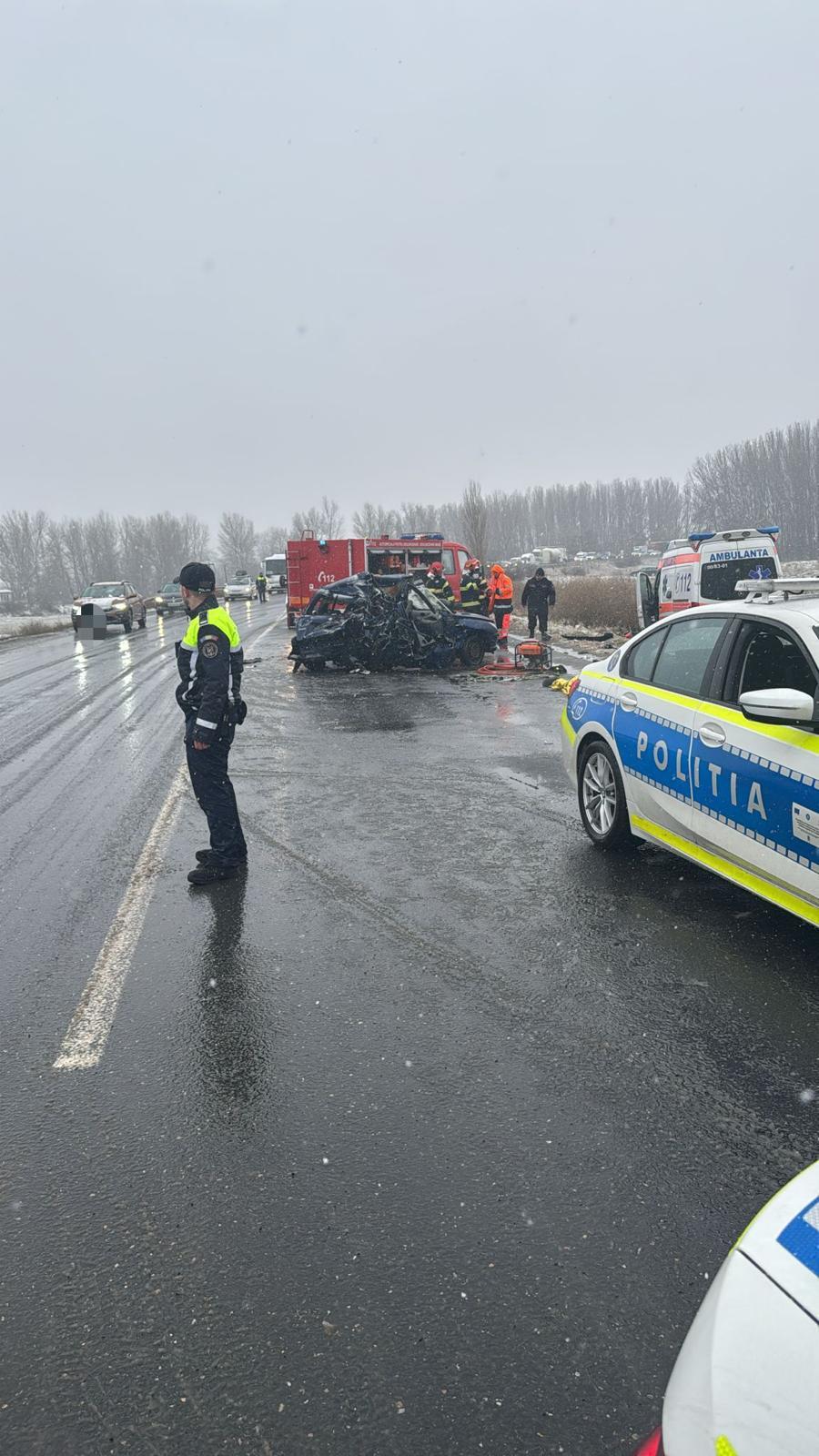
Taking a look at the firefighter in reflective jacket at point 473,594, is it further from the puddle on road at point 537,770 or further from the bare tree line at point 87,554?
the bare tree line at point 87,554

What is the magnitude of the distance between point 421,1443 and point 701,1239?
999 mm

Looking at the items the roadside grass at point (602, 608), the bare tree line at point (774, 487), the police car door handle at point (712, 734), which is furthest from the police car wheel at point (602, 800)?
the bare tree line at point (774, 487)

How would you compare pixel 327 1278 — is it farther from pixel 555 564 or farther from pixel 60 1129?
pixel 555 564

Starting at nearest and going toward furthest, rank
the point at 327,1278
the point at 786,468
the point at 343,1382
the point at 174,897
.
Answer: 1. the point at 343,1382
2. the point at 327,1278
3. the point at 174,897
4. the point at 786,468

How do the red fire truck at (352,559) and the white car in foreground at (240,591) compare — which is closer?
the red fire truck at (352,559)

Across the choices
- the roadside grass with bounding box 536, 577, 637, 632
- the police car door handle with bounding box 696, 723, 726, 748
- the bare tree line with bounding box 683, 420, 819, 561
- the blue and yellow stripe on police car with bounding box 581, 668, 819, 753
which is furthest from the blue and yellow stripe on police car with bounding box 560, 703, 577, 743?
the bare tree line with bounding box 683, 420, 819, 561

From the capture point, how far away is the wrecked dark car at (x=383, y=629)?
16844 mm

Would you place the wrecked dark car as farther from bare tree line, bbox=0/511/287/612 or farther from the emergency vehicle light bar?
bare tree line, bbox=0/511/287/612

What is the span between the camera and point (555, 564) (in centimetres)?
10900

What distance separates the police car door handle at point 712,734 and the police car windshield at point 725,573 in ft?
34.1

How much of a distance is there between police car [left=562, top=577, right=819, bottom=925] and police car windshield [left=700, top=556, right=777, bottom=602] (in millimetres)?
9319

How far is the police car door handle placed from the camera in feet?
14.8

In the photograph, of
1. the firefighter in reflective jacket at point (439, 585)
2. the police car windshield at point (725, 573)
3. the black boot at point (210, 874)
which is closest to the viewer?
the black boot at point (210, 874)

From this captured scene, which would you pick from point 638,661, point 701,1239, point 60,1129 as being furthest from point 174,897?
point 701,1239
